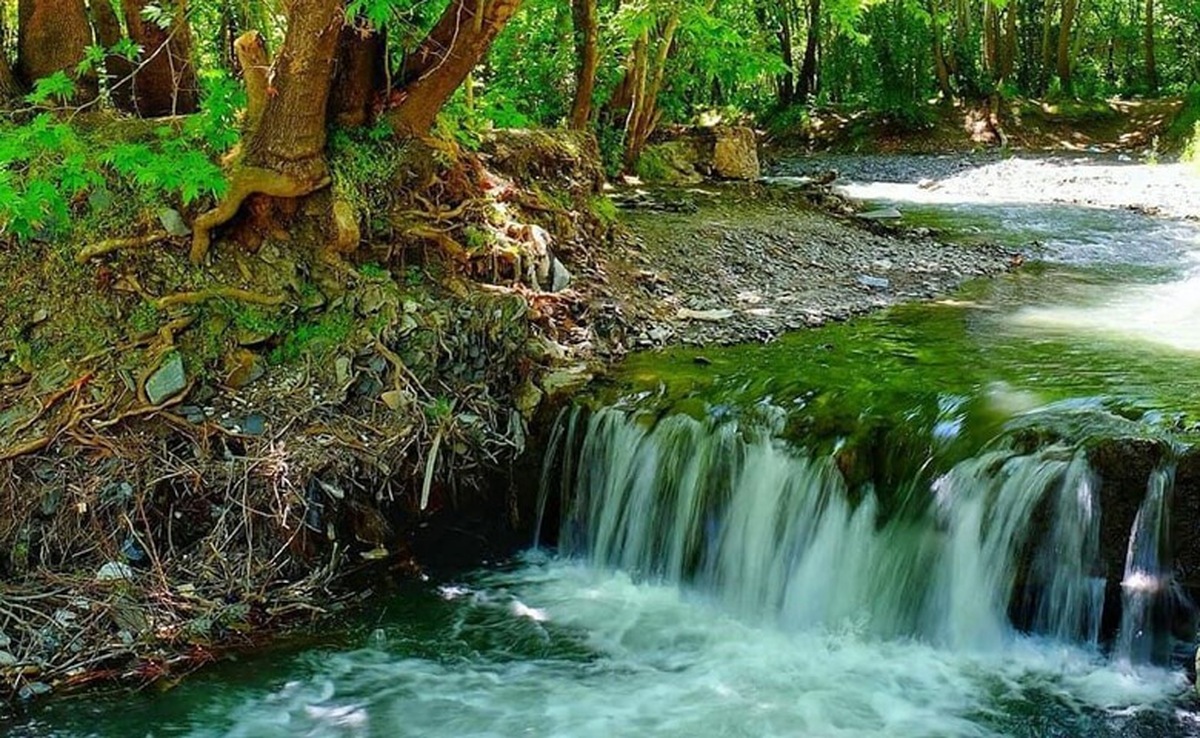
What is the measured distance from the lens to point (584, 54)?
12.9 m

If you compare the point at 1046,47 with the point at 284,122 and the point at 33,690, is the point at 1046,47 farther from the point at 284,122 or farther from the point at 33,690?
the point at 33,690

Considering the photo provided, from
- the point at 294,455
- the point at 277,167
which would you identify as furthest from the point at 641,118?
the point at 294,455

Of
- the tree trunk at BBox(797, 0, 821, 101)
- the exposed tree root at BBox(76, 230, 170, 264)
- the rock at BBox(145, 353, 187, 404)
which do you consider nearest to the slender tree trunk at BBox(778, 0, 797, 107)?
the tree trunk at BBox(797, 0, 821, 101)

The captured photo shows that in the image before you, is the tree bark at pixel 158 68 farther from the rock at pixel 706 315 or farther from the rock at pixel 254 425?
the rock at pixel 706 315

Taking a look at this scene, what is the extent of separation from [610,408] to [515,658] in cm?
186

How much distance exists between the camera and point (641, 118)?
1545 cm

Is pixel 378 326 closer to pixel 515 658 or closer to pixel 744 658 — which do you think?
pixel 515 658

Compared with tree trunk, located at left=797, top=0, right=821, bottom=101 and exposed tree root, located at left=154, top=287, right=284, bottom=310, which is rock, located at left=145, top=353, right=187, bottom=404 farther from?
tree trunk, located at left=797, top=0, right=821, bottom=101

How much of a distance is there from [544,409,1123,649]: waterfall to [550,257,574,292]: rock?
1457mm

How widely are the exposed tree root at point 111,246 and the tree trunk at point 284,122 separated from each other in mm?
284

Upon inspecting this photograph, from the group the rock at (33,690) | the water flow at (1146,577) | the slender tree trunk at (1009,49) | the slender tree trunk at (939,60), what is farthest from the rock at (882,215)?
the slender tree trunk at (1009,49)

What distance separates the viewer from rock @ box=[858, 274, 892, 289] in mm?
9914

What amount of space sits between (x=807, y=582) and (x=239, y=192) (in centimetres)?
424

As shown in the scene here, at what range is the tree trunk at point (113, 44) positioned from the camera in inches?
321
